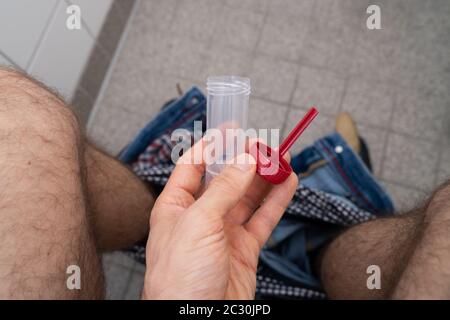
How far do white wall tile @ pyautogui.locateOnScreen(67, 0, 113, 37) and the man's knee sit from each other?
0.39 metres

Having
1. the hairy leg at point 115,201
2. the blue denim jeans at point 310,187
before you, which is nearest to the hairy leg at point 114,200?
the hairy leg at point 115,201

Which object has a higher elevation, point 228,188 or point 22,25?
point 22,25

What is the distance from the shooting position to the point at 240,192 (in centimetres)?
52

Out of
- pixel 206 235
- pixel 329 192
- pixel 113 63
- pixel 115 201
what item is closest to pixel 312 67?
pixel 329 192

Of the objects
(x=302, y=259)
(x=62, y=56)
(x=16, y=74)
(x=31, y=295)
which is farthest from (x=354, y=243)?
(x=62, y=56)

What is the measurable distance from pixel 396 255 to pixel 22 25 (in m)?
0.87

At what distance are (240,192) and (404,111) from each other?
0.84m

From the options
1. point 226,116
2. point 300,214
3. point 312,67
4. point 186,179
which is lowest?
point 300,214

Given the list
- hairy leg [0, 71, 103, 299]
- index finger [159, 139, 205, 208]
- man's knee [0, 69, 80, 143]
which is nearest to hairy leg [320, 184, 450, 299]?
index finger [159, 139, 205, 208]

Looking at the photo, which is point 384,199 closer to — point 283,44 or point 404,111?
point 404,111

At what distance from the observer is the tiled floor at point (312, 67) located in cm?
115

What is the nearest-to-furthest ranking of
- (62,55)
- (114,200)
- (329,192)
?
(114,200) → (329,192) → (62,55)

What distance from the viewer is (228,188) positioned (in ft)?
1.70

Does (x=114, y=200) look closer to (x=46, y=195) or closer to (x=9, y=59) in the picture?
(x=46, y=195)
